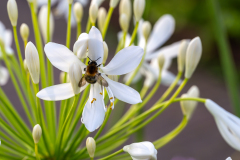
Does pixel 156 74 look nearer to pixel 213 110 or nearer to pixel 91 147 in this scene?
pixel 213 110

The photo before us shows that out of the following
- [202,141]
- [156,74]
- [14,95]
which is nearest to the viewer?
[156,74]

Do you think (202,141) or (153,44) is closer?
(153,44)

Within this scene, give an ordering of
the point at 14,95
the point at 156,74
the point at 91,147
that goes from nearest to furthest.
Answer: the point at 91,147 → the point at 156,74 → the point at 14,95

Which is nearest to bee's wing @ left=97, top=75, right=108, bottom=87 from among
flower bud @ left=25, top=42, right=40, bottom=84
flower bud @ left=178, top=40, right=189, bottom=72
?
flower bud @ left=25, top=42, right=40, bottom=84

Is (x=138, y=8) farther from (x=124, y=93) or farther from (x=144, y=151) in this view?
(x=144, y=151)

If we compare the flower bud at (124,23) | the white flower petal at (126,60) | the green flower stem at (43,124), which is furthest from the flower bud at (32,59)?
the flower bud at (124,23)

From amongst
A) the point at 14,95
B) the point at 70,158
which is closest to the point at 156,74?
the point at 70,158

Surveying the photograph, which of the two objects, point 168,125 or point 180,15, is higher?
point 180,15
